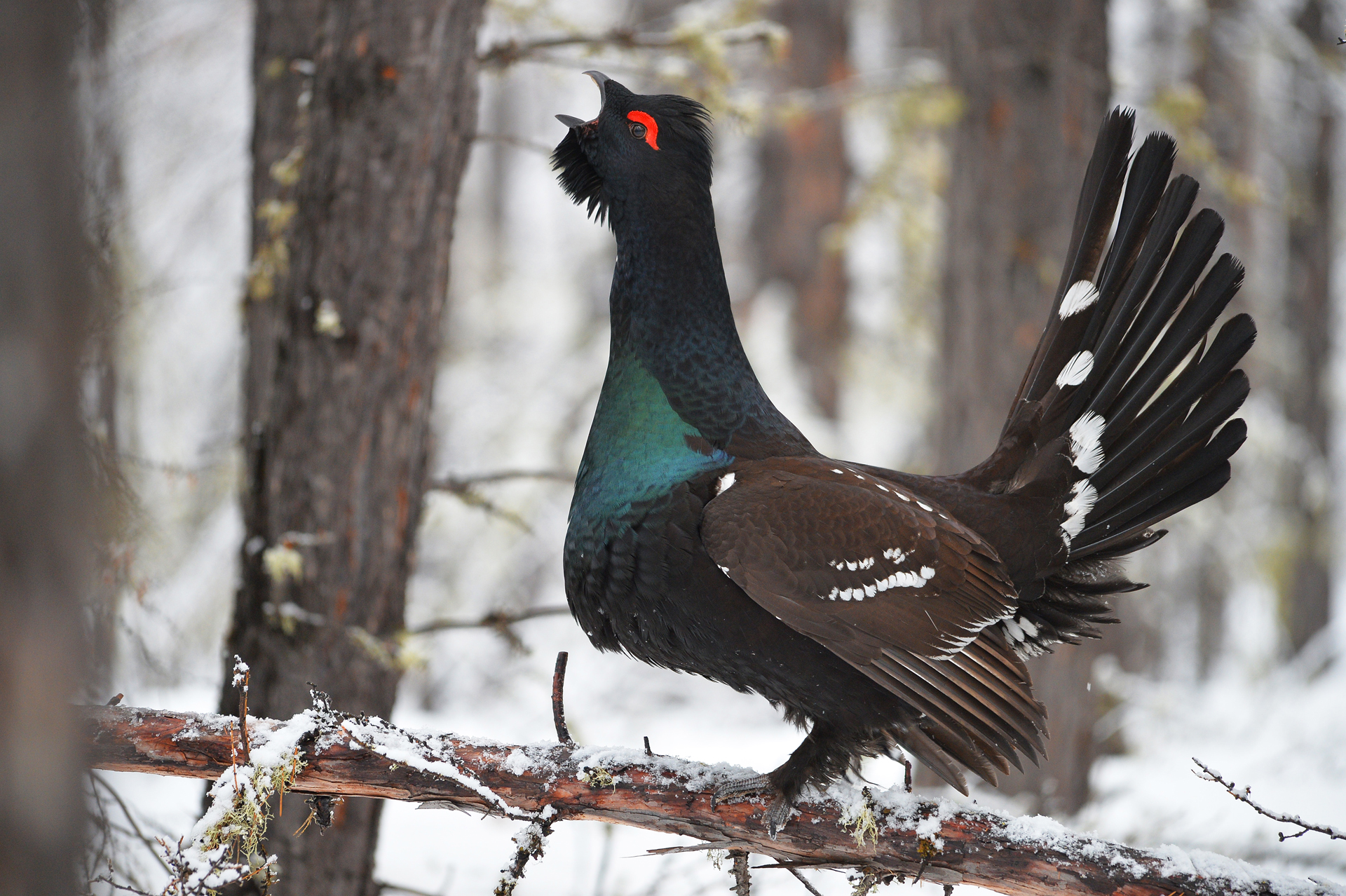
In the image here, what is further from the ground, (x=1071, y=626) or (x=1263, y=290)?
(x=1263, y=290)

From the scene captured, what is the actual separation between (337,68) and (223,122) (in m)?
3.19

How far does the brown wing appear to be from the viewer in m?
2.51

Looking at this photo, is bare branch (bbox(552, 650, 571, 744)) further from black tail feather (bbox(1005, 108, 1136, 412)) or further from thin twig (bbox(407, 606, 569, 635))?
black tail feather (bbox(1005, 108, 1136, 412))

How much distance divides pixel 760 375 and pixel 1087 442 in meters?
5.57

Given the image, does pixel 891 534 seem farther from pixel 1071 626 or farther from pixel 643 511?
pixel 1071 626

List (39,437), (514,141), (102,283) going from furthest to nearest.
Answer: (514,141), (102,283), (39,437)

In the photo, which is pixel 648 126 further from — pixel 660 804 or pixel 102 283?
pixel 660 804

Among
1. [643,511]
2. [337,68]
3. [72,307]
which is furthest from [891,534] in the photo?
[337,68]

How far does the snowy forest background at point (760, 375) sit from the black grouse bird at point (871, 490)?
83cm

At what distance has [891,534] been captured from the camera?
270 centimetres

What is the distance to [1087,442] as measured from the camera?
10.1 ft

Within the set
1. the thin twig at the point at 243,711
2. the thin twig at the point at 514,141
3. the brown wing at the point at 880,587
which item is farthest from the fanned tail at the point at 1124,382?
the thin twig at the point at 243,711

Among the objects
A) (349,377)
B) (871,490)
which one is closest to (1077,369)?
(871,490)

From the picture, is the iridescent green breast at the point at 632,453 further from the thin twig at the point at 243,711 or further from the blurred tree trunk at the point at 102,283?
the blurred tree trunk at the point at 102,283
